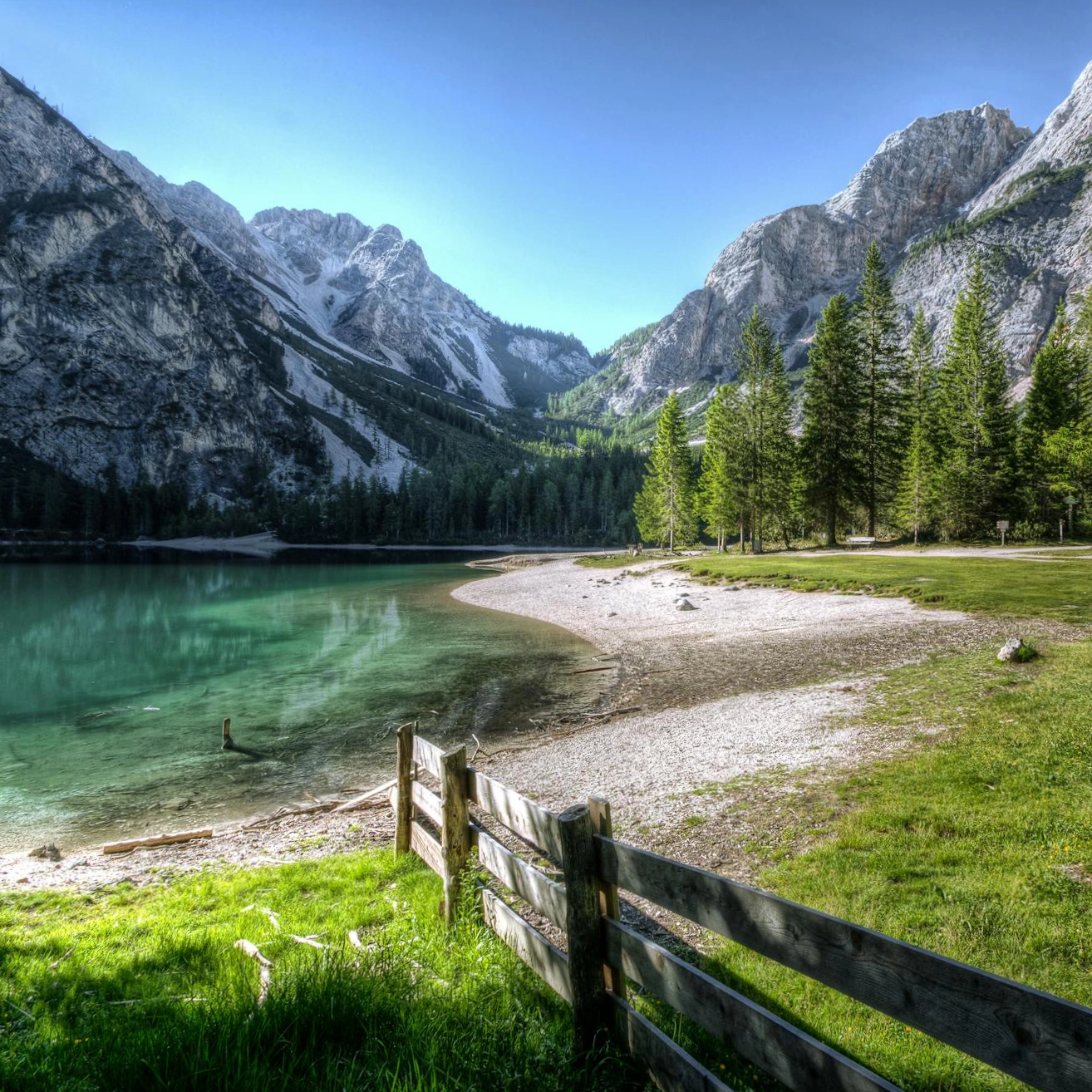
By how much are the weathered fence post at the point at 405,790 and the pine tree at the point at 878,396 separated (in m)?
53.8

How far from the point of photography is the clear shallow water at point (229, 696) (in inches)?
469

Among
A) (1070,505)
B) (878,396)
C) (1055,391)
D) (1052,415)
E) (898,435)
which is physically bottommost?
(1070,505)

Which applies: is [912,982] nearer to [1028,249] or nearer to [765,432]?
[765,432]

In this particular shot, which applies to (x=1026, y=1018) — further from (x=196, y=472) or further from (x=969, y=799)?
(x=196, y=472)

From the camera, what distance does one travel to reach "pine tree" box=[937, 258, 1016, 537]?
45.1m

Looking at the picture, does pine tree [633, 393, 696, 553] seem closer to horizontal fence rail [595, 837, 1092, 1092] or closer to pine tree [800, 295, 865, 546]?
pine tree [800, 295, 865, 546]

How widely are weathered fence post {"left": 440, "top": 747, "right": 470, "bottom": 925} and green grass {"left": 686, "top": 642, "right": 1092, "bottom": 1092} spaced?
8.03 ft

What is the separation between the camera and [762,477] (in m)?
55.8

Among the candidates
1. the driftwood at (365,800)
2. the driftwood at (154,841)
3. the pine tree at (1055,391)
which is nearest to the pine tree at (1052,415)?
the pine tree at (1055,391)

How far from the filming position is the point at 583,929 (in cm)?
377

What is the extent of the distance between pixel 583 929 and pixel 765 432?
57.8 metres

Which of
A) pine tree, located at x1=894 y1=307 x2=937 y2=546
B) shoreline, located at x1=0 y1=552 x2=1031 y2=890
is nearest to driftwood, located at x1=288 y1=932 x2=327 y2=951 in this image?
shoreline, located at x1=0 y1=552 x2=1031 y2=890

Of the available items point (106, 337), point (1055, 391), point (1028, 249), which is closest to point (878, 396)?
point (1055, 391)

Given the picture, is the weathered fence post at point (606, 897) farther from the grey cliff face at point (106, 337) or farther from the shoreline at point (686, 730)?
the grey cliff face at point (106, 337)
